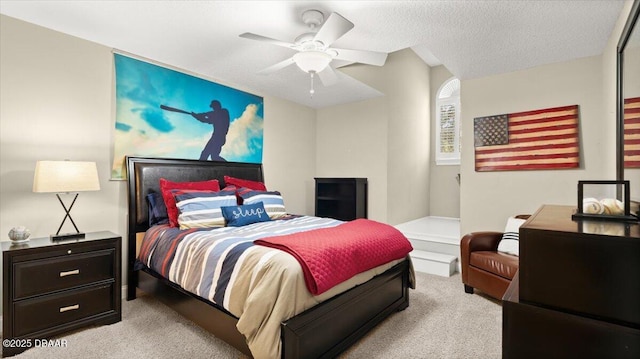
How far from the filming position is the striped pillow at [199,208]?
9.00 feet

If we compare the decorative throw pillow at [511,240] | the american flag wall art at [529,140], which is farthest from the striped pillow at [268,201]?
the american flag wall art at [529,140]

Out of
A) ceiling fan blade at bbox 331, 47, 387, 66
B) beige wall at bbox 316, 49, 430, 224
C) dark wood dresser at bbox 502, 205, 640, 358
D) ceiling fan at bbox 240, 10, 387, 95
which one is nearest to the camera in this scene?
dark wood dresser at bbox 502, 205, 640, 358

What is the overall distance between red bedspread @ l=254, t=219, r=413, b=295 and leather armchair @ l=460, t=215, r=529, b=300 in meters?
0.88

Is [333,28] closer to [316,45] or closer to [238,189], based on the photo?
[316,45]

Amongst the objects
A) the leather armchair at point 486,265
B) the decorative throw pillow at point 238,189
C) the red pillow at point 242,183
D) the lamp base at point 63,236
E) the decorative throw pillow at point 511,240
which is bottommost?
the leather armchair at point 486,265

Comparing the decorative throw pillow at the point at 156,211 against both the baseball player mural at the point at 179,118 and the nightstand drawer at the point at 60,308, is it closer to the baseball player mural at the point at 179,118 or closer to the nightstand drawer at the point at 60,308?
the baseball player mural at the point at 179,118

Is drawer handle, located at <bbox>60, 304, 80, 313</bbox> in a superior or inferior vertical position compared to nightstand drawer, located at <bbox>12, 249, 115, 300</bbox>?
inferior

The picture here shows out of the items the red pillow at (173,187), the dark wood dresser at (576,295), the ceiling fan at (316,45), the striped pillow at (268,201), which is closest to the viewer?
the dark wood dresser at (576,295)

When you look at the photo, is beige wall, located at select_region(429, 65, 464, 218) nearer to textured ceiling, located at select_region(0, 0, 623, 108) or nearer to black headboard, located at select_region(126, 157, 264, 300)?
textured ceiling, located at select_region(0, 0, 623, 108)

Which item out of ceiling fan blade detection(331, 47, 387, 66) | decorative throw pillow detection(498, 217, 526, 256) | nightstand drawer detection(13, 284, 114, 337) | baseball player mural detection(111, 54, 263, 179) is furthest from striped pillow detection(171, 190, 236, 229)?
decorative throw pillow detection(498, 217, 526, 256)

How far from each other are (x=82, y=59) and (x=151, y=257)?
1943 mm

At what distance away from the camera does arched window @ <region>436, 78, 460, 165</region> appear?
5.83m

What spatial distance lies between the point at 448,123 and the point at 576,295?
542 cm

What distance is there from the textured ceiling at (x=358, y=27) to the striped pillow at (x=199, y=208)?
4.81 ft
